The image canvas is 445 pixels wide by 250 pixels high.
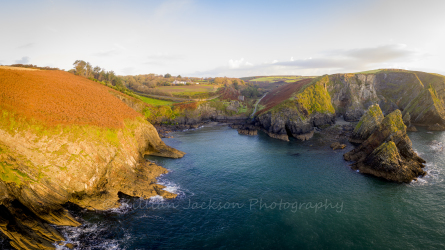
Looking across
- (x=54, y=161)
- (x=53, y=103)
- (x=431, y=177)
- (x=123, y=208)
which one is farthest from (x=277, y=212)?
(x=53, y=103)

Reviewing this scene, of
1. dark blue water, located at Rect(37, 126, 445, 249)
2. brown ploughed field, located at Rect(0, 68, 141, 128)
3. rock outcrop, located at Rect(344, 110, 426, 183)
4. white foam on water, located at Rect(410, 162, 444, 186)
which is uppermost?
brown ploughed field, located at Rect(0, 68, 141, 128)

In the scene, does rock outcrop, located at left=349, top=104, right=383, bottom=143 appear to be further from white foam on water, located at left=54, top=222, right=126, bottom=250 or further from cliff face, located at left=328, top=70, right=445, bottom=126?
white foam on water, located at left=54, top=222, right=126, bottom=250

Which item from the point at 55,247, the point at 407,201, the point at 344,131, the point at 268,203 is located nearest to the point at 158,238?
the point at 55,247

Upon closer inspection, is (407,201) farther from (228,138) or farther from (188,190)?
(228,138)

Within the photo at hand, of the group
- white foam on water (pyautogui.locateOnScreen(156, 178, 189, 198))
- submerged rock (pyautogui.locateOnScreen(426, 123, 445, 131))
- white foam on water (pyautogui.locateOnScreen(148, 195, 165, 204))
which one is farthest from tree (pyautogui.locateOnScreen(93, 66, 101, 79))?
submerged rock (pyautogui.locateOnScreen(426, 123, 445, 131))

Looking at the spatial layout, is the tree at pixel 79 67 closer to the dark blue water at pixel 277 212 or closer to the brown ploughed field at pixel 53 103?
the brown ploughed field at pixel 53 103

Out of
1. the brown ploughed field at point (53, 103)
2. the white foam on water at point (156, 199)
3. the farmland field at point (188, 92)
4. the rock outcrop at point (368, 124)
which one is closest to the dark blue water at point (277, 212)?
the white foam on water at point (156, 199)

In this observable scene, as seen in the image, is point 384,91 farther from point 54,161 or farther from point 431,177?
point 54,161
